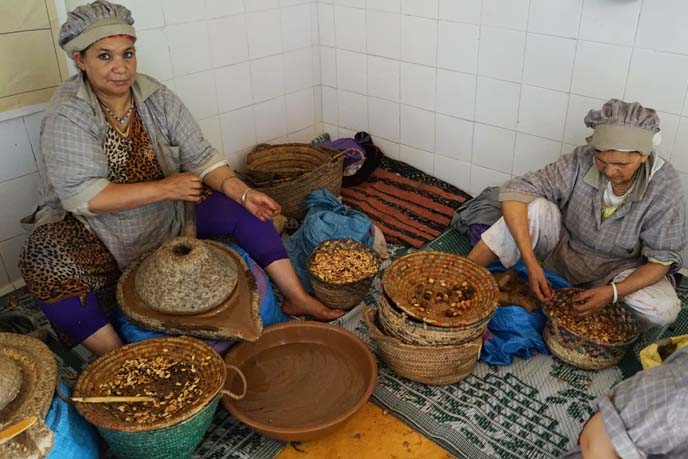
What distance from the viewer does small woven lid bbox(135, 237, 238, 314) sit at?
6.21 ft

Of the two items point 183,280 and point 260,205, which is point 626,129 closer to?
point 260,205

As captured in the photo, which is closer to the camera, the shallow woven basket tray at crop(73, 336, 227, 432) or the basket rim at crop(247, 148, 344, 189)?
the shallow woven basket tray at crop(73, 336, 227, 432)

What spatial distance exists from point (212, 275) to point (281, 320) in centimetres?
48

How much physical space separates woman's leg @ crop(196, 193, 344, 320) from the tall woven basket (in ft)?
1.87

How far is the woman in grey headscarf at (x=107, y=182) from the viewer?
1.96m

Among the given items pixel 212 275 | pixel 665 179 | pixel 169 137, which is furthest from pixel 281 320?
pixel 665 179

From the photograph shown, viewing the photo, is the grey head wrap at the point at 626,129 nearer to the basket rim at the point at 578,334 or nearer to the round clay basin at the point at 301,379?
the basket rim at the point at 578,334

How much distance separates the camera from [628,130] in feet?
6.26

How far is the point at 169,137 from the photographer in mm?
2254

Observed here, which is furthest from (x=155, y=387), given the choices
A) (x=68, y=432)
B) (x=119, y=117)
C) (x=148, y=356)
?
(x=119, y=117)

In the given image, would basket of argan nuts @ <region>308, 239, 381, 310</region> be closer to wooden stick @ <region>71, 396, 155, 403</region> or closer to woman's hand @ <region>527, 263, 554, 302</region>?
woman's hand @ <region>527, 263, 554, 302</region>

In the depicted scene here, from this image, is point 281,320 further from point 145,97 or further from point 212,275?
point 145,97

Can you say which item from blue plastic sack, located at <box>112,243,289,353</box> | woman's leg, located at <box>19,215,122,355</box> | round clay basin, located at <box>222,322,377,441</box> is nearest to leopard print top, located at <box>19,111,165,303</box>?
woman's leg, located at <box>19,215,122,355</box>

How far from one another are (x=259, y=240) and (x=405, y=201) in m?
1.08
